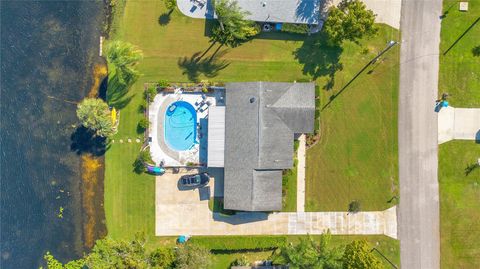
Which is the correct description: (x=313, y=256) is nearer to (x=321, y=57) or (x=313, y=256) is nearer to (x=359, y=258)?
(x=359, y=258)

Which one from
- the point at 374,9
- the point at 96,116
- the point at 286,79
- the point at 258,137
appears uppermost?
the point at 374,9

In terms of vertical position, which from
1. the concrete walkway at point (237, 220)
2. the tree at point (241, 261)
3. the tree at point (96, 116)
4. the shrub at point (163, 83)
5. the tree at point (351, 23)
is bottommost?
the tree at point (241, 261)

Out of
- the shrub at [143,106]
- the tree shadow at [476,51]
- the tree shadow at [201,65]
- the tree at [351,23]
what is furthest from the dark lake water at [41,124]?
the tree shadow at [476,51]

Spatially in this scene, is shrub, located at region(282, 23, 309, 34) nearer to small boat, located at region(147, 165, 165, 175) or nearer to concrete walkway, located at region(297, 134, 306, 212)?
concrete walkway, located at region(297, 134, 306, 212)

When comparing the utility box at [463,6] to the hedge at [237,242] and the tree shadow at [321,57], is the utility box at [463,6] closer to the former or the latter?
the tree shadow at [321,57]

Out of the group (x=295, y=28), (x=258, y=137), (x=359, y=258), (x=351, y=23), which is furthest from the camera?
(x=295, y=28)

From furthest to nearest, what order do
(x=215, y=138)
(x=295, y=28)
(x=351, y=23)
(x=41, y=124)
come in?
1. (x=41, y=124)
2. (x=295, y=28)
3. (x=215, y=138)
4. (x=351, y=23)

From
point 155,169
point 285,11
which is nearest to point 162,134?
point 155,169

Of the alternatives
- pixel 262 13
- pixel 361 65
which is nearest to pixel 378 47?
pixel 361 65
